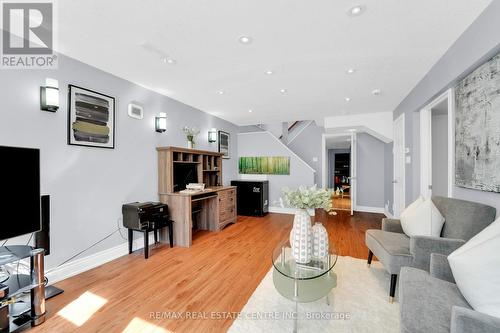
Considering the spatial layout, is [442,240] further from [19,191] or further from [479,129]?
[19,191]

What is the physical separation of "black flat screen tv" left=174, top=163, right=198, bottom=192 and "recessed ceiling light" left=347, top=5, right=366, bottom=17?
3.15 m

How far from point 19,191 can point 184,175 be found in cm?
230

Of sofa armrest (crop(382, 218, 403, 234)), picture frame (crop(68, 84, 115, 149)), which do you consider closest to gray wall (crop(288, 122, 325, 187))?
sofa armrest (crop(382, 218, 403, 234))

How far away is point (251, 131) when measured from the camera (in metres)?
6.49

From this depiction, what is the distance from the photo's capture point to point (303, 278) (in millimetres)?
1557

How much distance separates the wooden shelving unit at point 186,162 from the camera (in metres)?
3.41

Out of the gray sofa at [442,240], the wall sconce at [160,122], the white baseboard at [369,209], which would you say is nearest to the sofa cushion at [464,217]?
the gray sofa at [442,240]

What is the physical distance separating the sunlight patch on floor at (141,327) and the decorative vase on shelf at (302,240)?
3.79 ft

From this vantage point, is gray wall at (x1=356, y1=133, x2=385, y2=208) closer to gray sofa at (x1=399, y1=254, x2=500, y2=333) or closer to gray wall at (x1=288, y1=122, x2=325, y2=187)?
gray wall at (x1=288, y1=122, x2=325, y2=187)

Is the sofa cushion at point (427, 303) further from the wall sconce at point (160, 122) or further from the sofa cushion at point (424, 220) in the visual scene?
the wall sconce at point (160, 122)

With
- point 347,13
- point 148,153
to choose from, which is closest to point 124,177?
point 148,153

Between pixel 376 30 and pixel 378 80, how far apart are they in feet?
4.30

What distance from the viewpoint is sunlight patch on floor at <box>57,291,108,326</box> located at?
1.73 metres

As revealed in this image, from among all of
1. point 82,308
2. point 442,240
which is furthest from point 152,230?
point 442,240
